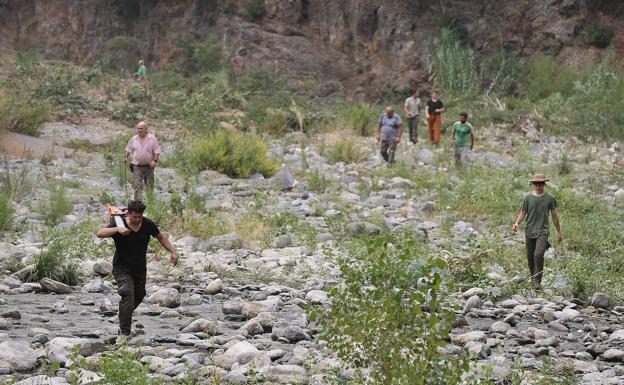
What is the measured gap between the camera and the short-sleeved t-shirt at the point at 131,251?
23.5 ft

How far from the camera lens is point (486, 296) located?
30.1ft

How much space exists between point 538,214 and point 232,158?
8.75 m

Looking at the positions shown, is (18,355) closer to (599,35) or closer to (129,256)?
(129,256)

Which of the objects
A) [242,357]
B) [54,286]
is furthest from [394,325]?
[54,286]

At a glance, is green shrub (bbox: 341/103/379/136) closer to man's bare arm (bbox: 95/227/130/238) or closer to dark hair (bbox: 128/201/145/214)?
dark hair (bbox: 128/201/145/214)

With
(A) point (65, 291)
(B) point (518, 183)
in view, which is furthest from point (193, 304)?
(B) point (518, 183)

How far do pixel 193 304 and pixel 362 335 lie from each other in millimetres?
3877

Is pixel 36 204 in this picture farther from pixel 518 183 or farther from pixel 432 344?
pixel 432 344

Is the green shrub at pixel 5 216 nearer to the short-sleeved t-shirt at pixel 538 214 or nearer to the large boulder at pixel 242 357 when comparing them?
the large boulder at pixel 242 357

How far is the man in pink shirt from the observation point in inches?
513

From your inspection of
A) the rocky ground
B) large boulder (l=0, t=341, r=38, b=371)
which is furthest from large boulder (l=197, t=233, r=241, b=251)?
large boulder (l=0, t=341, r=38, b=371)

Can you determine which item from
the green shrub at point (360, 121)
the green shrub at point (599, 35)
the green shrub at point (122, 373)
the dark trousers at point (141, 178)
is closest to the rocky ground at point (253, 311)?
the green shrub at point (122, 373)

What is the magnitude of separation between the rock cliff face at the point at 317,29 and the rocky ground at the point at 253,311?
56.2 ft

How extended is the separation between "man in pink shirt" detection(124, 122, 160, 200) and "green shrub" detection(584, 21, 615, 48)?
1982 cm
